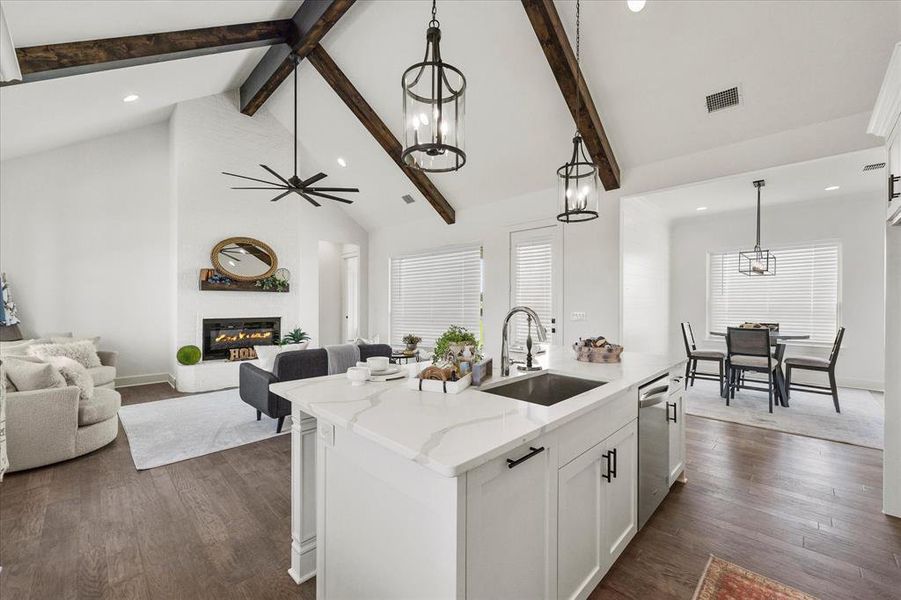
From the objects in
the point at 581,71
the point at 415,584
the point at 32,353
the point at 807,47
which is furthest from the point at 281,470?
the point at 807,47

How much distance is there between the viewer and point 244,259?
6.17 m

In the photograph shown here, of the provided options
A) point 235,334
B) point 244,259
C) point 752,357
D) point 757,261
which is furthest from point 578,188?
point 235,334

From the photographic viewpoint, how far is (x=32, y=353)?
12.8ft

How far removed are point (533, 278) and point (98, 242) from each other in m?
6.22

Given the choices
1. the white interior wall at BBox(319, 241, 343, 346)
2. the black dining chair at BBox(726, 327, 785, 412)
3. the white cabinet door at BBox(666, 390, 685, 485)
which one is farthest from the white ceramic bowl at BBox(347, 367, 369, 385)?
the white interior wall at BBox(319, 241, 343, 346)

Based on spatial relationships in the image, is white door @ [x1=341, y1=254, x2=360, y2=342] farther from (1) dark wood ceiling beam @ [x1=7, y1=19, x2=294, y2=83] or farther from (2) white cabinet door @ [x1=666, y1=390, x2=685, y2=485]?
(2) white cabinet door @ [x1=666, y1=390, x2=685, y2=485]

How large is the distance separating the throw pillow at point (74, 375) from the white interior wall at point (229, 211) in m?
2.37

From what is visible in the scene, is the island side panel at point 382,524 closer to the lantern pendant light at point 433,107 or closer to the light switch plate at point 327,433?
the light switch plate at point 327,433

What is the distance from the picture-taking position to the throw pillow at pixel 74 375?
321cm

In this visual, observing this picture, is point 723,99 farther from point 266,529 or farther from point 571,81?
point 266,529

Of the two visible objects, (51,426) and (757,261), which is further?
(757,261)

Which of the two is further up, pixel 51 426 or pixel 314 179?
pixel 314 179

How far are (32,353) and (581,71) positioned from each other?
19.7 feet

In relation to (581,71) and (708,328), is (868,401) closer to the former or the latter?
(708,328)
